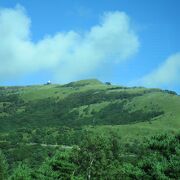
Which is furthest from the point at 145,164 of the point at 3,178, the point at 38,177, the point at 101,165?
the point at 3,178

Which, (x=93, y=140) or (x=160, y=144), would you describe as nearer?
(x=160, y=144)

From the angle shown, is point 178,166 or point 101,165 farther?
point 101,165

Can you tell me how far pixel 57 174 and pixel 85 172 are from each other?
523 centimetres

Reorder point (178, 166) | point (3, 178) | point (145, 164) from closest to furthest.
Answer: point (178, 166) → point (145, 164) → point (3, 178)

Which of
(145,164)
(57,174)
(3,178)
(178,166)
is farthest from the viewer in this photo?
(3,178)

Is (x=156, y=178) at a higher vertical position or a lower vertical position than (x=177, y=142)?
lower

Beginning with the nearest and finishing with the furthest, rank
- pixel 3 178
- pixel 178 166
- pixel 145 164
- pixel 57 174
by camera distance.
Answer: pixel 178 166 < pixel 145 164 < pixel 57 174 < pixel 3 178

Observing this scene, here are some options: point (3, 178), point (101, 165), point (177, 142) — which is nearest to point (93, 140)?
point (101, 165)

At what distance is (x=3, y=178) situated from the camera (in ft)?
370

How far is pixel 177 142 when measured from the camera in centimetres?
7656

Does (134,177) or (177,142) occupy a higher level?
(177,142)

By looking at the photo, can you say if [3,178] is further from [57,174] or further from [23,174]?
[57,174]

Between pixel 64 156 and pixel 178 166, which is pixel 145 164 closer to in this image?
pixel 178 166

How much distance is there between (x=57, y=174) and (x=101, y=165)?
8274 millimetres
